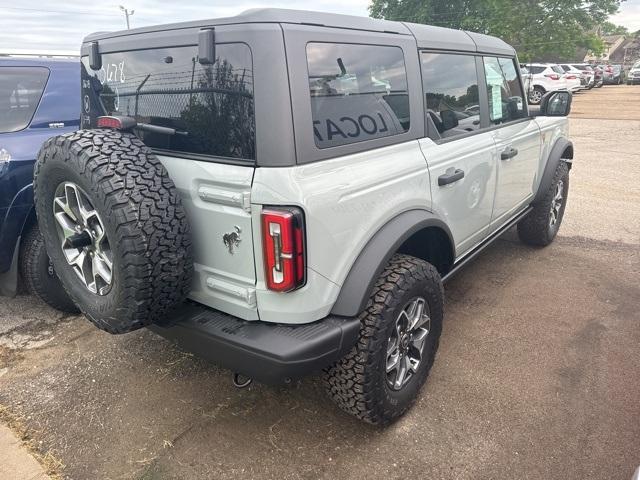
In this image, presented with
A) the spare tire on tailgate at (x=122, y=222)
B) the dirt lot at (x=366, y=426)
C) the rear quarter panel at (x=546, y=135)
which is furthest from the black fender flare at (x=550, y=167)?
the spare tire on tailgate at (x=122, y=222)

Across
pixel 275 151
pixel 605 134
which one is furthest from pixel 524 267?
pixel 605 134

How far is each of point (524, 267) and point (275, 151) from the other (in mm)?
3357

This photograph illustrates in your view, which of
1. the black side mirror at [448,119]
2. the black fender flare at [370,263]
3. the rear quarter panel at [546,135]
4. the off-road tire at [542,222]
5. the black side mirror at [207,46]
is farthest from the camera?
the off-road tire at [542,222]

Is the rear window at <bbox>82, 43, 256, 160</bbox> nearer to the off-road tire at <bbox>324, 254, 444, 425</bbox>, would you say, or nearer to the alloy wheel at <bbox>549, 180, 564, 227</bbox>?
the off-road tire at <bbox>324, 254, 444, 425</bbox>

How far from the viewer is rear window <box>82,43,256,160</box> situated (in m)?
1.96

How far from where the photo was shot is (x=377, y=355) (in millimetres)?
2242

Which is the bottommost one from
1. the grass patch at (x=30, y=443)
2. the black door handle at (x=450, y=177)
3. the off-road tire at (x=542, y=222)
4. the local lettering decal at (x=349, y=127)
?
the grass patch at (x=30, y=443)

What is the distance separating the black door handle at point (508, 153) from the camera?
137 inches

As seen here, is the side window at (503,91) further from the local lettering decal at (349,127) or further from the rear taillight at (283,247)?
the rear taillight at (283,247)

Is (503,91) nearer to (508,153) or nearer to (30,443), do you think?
(508,153)

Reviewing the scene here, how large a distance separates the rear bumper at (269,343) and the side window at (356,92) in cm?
77

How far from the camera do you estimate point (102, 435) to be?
8.26ft

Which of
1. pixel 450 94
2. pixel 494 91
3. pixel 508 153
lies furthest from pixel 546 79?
pixel 450 94

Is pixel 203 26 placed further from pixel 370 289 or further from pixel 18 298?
pixel 18 298
